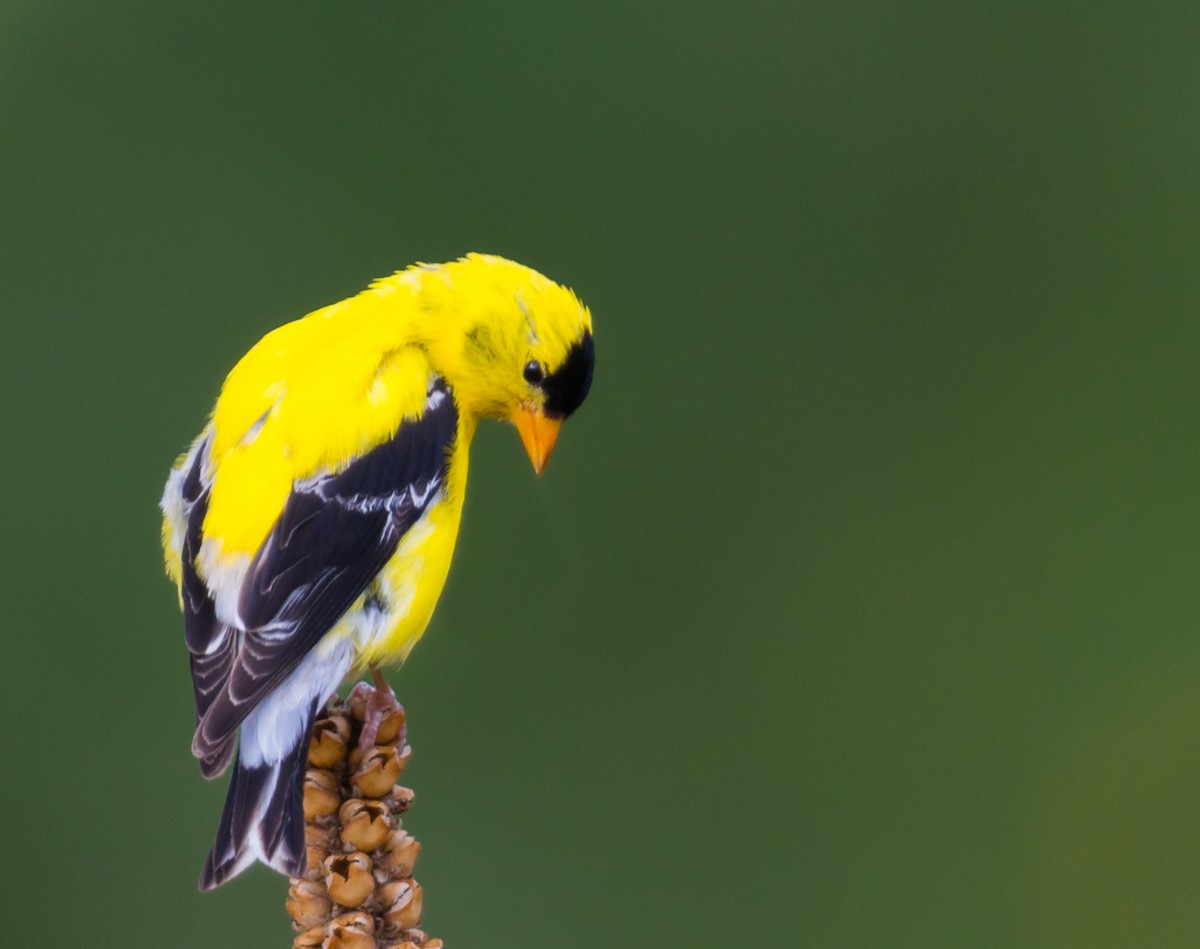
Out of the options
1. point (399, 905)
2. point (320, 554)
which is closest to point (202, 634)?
point (320, 554)

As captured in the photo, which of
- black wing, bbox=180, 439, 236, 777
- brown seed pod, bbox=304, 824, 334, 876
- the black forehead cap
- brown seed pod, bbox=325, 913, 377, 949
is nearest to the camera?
brown seed pod, bbox=325, 913, 377, 949

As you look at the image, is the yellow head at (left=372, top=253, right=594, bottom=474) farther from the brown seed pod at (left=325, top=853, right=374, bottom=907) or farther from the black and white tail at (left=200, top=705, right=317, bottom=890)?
the brown seed pod at (left=325, top=853, right=374, bottom=907)

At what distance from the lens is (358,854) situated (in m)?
0.92

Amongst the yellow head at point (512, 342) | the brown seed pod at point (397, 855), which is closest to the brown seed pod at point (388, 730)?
the brown seed pod at point (397, 855)

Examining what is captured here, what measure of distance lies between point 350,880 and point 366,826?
0.05 m

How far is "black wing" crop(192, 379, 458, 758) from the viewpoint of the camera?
3.93 feet

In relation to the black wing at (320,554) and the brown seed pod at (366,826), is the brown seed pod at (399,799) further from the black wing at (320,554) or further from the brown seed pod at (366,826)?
the black wing at (320,554)

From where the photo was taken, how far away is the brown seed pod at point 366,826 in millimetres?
920

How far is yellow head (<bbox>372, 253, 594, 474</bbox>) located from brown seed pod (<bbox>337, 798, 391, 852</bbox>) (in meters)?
0.63

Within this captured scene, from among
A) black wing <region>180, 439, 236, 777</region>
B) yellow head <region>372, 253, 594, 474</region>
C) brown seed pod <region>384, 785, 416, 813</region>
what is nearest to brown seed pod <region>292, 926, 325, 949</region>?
brown seed pod <region>384, 785, 416, 813</region>

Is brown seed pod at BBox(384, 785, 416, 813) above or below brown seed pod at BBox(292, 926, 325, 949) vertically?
above

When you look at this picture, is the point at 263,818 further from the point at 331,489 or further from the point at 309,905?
the point at 331,489

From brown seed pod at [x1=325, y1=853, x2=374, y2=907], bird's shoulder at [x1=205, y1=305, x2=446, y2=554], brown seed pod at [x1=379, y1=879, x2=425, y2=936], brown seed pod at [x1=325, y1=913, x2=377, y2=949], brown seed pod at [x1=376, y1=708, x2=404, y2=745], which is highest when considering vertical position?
bird's shoulder at [x1=205, y1=305, x2=446, y2=554]

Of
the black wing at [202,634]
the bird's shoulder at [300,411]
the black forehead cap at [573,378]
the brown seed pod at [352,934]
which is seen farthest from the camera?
the black forehead cap at [573,378]
